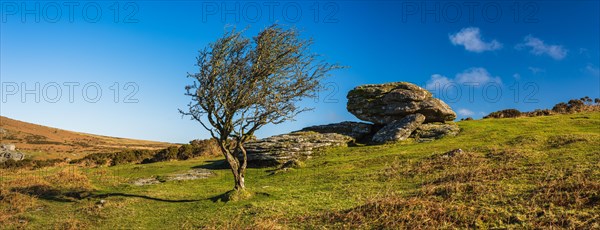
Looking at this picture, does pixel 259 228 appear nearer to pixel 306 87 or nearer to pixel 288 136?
pixel 306 87

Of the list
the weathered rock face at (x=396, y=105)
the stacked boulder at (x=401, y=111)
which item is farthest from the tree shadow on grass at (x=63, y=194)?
the weathered rock face at (x=396, y=105)

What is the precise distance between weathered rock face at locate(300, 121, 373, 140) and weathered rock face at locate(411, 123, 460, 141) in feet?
16.1

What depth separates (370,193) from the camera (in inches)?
643

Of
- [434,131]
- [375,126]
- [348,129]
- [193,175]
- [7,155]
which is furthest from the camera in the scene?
[7,155]

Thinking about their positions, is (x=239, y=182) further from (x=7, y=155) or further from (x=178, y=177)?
(x=7, y=155)

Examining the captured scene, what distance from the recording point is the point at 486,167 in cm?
1866

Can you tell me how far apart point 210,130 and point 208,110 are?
1026 millimetres

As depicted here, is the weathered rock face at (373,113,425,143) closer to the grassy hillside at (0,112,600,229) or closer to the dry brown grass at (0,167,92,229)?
the grassy hillside at (0,112,600,229)

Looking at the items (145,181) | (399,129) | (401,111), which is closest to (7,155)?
(145,181)

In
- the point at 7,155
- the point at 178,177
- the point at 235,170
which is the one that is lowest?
the point at 178,177

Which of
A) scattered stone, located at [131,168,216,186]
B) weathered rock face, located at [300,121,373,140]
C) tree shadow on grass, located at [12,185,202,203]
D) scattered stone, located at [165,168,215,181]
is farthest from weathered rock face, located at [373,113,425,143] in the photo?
tree shadow on grass, located at [12,185,202,203]

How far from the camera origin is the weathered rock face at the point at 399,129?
32.8m

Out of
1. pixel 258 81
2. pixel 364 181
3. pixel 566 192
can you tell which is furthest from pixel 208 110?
pixel 566 192

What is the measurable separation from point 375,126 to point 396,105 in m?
3.08
